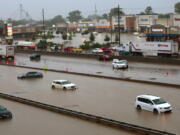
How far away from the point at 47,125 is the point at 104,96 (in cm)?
490

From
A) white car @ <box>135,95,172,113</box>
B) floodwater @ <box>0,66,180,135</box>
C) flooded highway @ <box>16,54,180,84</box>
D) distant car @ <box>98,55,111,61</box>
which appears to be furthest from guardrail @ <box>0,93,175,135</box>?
distant car @ <box>98,55,111,61</box>

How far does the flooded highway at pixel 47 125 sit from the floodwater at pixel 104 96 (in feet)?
2.51

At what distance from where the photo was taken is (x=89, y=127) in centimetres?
1245

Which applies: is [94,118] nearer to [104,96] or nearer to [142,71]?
[104,96]

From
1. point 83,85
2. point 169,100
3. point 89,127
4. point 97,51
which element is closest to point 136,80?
point 83,85

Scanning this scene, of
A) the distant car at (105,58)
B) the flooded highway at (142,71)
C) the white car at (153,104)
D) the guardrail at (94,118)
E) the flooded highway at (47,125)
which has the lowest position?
the flooded highway at (47,125)

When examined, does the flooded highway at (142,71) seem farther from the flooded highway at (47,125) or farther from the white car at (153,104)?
the flooded highway at (47,125)

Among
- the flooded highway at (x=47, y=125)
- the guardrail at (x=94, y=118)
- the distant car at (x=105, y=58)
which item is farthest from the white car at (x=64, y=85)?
the distant car at (x=105, y=58)

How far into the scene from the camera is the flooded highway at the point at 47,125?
1195 cm

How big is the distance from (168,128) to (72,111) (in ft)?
13.1

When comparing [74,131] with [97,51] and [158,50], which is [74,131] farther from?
[97,51]

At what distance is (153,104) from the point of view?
1359 centimetres

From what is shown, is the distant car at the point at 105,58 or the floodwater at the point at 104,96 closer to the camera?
the floodwater at the point at 104,96

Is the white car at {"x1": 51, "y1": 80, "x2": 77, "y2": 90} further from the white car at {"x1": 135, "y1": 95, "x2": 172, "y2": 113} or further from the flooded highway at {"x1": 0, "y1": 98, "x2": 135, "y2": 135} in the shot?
the white car at {"x1": 135, "y1": 95, "x2": 172, "y2": 113}
